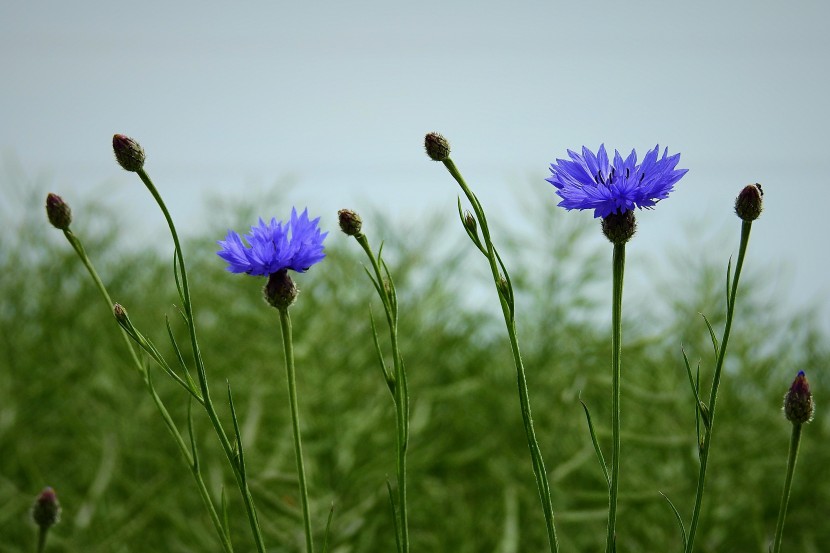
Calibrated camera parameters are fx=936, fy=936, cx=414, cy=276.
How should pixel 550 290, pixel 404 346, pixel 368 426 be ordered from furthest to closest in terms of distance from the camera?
pixel 550 290 < pixel 404 346 < pixel 368 426

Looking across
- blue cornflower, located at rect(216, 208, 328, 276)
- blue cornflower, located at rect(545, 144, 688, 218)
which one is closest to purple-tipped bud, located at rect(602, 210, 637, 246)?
blue cornflower, located at rect(545, 144, 688, 218)

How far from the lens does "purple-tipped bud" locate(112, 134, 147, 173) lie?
0.37 meters

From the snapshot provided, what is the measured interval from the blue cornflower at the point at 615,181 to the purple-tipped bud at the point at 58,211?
0.20m

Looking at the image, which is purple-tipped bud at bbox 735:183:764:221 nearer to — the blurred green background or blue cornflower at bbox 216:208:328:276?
blue cornflower at bbox 216:208:328:276

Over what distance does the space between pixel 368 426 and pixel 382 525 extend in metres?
0.11

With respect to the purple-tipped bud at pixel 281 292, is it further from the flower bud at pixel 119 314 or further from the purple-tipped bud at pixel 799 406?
the purple-tipped bud at pixel 799 406

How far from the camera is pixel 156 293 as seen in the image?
120 centimetres

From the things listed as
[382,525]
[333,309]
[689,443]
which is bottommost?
[382,525]

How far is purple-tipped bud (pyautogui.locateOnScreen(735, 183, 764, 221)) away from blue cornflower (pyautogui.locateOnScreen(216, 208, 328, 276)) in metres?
0.16

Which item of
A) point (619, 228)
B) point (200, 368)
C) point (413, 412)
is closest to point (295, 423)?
point (200, 368)

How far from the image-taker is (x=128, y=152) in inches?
14.5

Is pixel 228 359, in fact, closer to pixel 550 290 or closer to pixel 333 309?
pixel 333 309

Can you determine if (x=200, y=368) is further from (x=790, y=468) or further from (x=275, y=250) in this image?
(x=790, y=468)

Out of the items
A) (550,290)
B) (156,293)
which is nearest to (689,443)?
(550,290)
